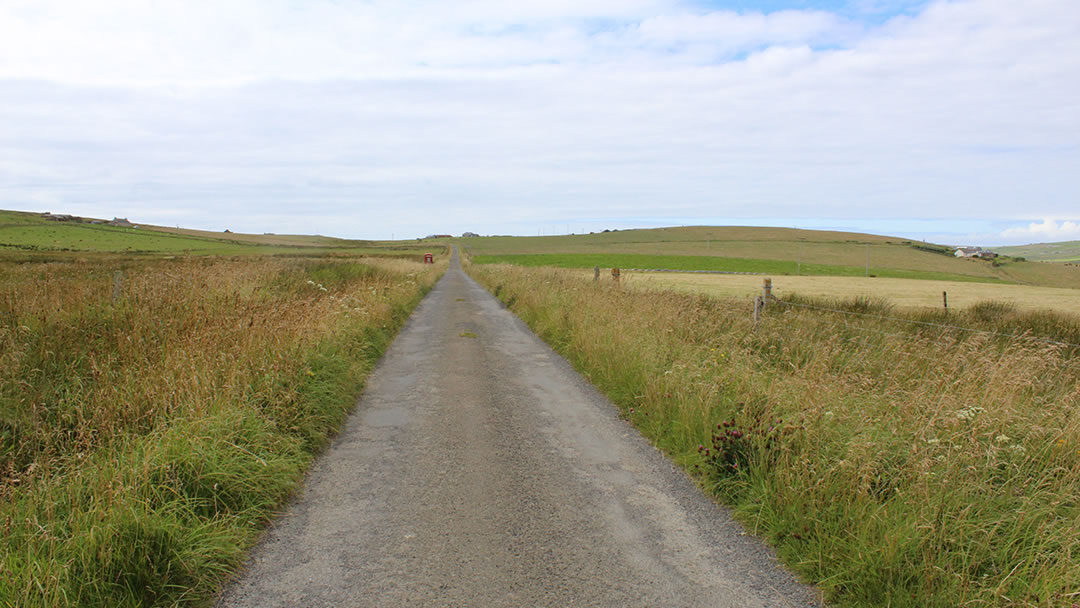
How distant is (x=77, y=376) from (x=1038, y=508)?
8.29 metres

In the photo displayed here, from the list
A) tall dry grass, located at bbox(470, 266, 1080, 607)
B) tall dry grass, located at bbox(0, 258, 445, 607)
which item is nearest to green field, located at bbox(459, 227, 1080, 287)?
tall dry grass, located at bbox(0, 258, 445, 607)

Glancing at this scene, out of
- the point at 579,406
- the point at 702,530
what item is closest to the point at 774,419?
the point at 702,530

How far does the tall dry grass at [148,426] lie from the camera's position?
3475mm

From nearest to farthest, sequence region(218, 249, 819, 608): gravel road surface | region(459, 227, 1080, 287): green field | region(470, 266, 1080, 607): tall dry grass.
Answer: region(470, 266, 1080, 607): tall dry grass, region(218, 249, 819, 608): gravel road surface, region(459, 227, 1080, 287): green field

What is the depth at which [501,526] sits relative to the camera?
14.5 ft

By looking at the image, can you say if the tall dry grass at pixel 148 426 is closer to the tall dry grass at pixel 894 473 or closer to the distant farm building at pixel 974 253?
the tall dry grass at pixel 894 473

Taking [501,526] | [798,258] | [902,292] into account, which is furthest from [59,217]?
[501,526]

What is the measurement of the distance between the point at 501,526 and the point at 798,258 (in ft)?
340

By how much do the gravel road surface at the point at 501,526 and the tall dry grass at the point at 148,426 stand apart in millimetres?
417

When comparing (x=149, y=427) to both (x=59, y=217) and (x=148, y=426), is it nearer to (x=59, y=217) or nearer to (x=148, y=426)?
(x=148, y=426)

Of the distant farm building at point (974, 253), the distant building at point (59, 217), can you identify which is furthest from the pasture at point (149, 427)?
the distant building at point (59, 217)

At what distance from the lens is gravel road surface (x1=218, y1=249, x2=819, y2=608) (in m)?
3.57

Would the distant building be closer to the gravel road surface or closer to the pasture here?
the pasture

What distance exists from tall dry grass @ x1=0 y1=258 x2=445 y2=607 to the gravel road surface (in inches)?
16.4
